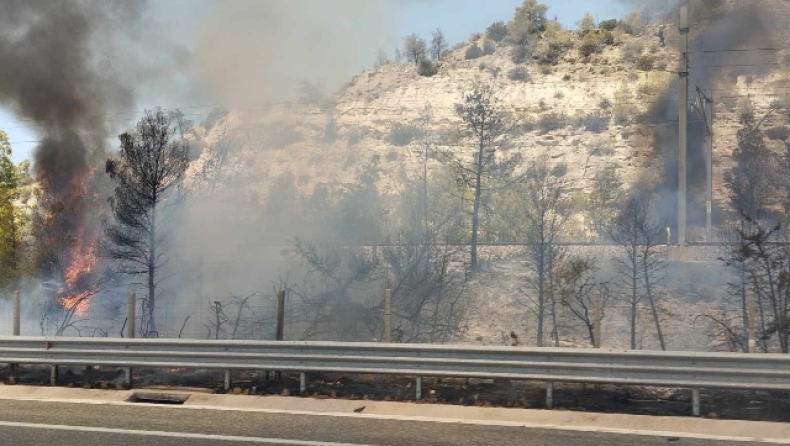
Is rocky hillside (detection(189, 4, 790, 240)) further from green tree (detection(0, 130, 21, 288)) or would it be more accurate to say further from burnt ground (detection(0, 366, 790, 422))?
burnt ground (detection(0, 366, 790, 422))

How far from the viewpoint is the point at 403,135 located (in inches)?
1678

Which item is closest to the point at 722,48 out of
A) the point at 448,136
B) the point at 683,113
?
the point at 448,136

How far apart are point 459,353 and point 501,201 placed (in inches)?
842

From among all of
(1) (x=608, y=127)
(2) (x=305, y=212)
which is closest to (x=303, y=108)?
(2) (x=305, y=212)

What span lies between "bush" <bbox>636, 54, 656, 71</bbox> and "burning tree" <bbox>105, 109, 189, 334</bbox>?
118 ft

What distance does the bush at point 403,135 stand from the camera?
4205 centimetres

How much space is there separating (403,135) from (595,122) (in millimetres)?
9513

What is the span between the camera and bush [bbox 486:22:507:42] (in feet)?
193

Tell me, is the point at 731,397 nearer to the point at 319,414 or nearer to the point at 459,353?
the point at 459,353

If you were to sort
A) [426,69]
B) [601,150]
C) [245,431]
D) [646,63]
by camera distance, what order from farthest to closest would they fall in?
[426,69] < [646,63] < [601,150] < [245,431]

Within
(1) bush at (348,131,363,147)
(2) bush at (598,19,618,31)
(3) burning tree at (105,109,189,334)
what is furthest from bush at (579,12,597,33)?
(3) burning tree at (105,109,189,334)

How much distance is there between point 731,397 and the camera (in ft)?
28.6

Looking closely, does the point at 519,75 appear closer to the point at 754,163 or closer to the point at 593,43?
the point at 593,43

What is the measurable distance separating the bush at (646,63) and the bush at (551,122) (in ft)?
26.4
